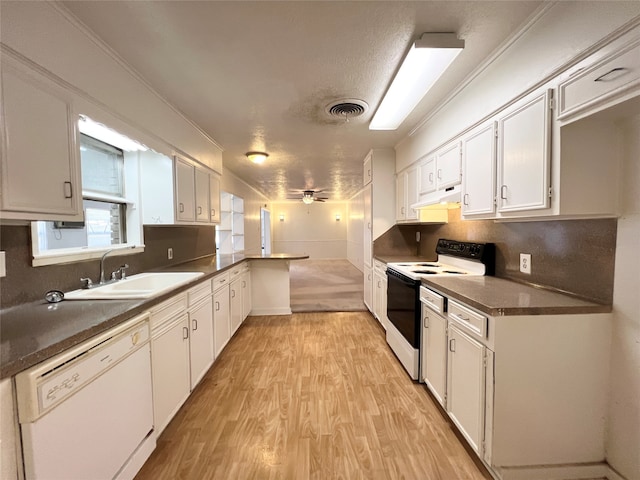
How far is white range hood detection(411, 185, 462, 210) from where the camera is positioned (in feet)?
7.11

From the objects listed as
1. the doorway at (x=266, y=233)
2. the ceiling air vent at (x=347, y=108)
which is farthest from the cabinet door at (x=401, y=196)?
the doorway at (x=266, y=233)

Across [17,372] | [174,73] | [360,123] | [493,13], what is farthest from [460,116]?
[17,372]

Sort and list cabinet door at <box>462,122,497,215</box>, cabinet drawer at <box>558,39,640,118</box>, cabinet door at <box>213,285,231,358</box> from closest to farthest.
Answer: cabinet drawer at <box>558,39,640,118</box> < cabinet door at <box>462,122,497,215</box> < cabinet door at <box>213,285,231,358</box>

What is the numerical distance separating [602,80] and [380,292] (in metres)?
2.74

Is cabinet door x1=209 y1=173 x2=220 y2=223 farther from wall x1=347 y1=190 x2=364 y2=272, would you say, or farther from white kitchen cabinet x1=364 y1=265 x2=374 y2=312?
wall x1=347 y1=190 x2=364 y2=272

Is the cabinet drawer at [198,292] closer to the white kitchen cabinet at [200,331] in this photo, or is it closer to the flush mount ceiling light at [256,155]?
the white kitchen cabinet at [200,331]

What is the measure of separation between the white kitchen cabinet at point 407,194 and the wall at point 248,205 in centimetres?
292

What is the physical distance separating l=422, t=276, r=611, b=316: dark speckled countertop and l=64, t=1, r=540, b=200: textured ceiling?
152 cm

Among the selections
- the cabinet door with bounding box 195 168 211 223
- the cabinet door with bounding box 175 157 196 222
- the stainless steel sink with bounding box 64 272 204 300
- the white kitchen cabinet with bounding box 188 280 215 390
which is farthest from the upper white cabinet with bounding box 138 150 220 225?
the white kitchen cabinet with bounding box 188 280 215 390

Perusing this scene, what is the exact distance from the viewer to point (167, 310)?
1722 millimetres

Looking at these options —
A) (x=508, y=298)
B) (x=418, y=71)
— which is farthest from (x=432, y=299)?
(x=418, y=71)

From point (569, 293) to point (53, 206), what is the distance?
282 cm

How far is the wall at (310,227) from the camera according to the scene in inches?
423

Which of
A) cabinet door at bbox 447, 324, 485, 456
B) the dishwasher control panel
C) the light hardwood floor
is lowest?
the light hardwood floor
